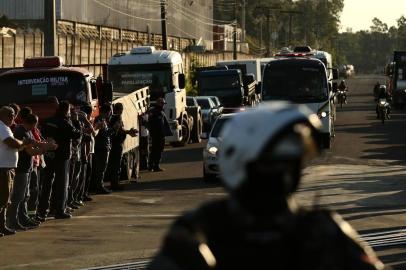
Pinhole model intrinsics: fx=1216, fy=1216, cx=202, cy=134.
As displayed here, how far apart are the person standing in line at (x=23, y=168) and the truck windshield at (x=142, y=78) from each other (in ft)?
58.8

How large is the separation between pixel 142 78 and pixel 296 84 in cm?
452

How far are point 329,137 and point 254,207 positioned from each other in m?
31.1

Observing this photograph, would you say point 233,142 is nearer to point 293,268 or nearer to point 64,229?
point 293,268

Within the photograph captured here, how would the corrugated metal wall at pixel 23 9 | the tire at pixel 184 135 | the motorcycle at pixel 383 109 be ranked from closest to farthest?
the tire at pixel 184 135 → the motorcycle at pixel 383 109 → the corrugated metal wall at pixel 23 9

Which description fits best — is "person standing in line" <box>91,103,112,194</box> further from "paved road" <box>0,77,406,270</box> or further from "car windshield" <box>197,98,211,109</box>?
"car windshield" <box>197,98,211,109</box>

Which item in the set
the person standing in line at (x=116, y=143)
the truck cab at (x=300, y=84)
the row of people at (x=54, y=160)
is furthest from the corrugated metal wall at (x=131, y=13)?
the row of people at (x=54, y=160)

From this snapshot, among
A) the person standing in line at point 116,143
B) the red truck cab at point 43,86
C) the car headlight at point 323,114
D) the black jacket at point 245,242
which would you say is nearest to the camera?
the black jacket at point 245,242

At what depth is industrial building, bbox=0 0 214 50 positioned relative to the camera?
65.1 m

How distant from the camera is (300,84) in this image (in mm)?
35594

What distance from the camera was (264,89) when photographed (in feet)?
117

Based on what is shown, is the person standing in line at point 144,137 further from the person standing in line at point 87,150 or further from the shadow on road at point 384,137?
the shadow on road at point 384,137

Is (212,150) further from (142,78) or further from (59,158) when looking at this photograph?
(142,78)

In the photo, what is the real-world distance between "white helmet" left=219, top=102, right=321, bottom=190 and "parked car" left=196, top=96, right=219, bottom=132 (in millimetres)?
38690

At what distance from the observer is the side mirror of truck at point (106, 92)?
23.3 metres
